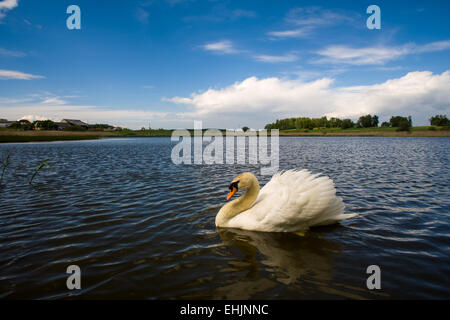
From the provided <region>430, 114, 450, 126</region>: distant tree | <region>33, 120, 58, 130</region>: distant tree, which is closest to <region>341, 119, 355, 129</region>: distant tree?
<region>430, 114, 450, 126</region>: distant tree

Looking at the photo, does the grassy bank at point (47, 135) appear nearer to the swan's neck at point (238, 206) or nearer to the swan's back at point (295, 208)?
the swan's neck at point (238, 206)

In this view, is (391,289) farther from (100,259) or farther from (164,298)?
(100,259)

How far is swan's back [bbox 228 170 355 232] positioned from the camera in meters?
5.32

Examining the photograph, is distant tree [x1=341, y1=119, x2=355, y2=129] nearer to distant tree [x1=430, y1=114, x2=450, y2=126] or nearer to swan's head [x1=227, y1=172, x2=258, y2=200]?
distant tree [x1=430, y1=114, x2=450, y2=126]

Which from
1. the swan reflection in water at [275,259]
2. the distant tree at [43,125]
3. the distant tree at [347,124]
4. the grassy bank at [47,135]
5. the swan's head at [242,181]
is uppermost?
the distant tree at [347,124]

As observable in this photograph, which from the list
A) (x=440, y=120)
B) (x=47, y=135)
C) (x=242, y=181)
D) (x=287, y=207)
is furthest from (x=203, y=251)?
(x=440, y=120)

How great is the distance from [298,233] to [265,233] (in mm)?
813

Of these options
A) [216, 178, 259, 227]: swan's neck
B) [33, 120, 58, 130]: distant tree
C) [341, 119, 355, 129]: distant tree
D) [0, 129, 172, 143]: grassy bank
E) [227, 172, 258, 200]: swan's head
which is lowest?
[216, 178, 259, 227]: swan's neck

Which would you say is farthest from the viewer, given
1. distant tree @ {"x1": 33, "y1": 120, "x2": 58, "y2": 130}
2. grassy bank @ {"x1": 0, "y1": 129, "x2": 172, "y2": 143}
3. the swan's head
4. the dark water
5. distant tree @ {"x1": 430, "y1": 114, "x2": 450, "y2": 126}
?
distant tree @ {"x1": 430, "y1": 114, "x2": 450, "y2": 126}

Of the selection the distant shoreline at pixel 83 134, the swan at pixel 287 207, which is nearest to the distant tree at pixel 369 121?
the distant shoreline at pixel 83 134

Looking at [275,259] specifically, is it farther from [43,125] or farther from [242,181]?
[43,125]

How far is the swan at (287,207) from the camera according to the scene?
5.33 m

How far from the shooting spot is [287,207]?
5297 millimetres
